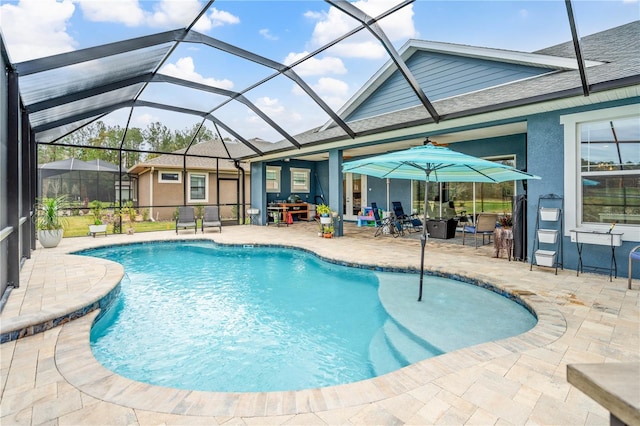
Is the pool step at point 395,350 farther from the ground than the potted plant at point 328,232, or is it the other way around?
the potted plant at point 328,232

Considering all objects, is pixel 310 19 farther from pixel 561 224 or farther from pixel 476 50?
pixel 561 224

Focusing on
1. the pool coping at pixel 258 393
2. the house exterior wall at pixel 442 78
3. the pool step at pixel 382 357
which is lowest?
the pool step at pixel 382 357

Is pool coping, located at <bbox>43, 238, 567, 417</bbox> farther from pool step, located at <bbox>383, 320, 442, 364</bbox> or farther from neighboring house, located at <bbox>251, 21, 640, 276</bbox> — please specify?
neighboring house, located at <bbox>251, 21, 640, 276</bbox>

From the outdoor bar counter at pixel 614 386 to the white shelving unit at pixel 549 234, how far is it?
224 inches

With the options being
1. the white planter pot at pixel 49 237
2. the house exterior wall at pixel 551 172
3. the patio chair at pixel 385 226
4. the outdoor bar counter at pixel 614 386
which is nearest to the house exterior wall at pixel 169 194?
the white planter pot at pixel 49 237

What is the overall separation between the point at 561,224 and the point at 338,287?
4.36 metres

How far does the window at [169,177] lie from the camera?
53.2 feet

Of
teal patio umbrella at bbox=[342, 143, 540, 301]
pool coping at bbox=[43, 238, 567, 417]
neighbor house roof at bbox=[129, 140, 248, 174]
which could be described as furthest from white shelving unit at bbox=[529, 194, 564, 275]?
neighbor house roof at bbox=[129, 140, 248, 174]

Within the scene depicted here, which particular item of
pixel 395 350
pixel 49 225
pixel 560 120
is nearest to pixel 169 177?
pixel 49 225

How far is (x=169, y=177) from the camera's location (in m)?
16.5

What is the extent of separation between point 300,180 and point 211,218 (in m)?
5.95

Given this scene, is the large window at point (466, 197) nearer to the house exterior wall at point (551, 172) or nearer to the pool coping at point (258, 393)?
the house exterior wall at point (551, 172)

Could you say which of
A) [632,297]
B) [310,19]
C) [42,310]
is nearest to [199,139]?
[310,19]

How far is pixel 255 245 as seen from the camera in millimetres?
9336
